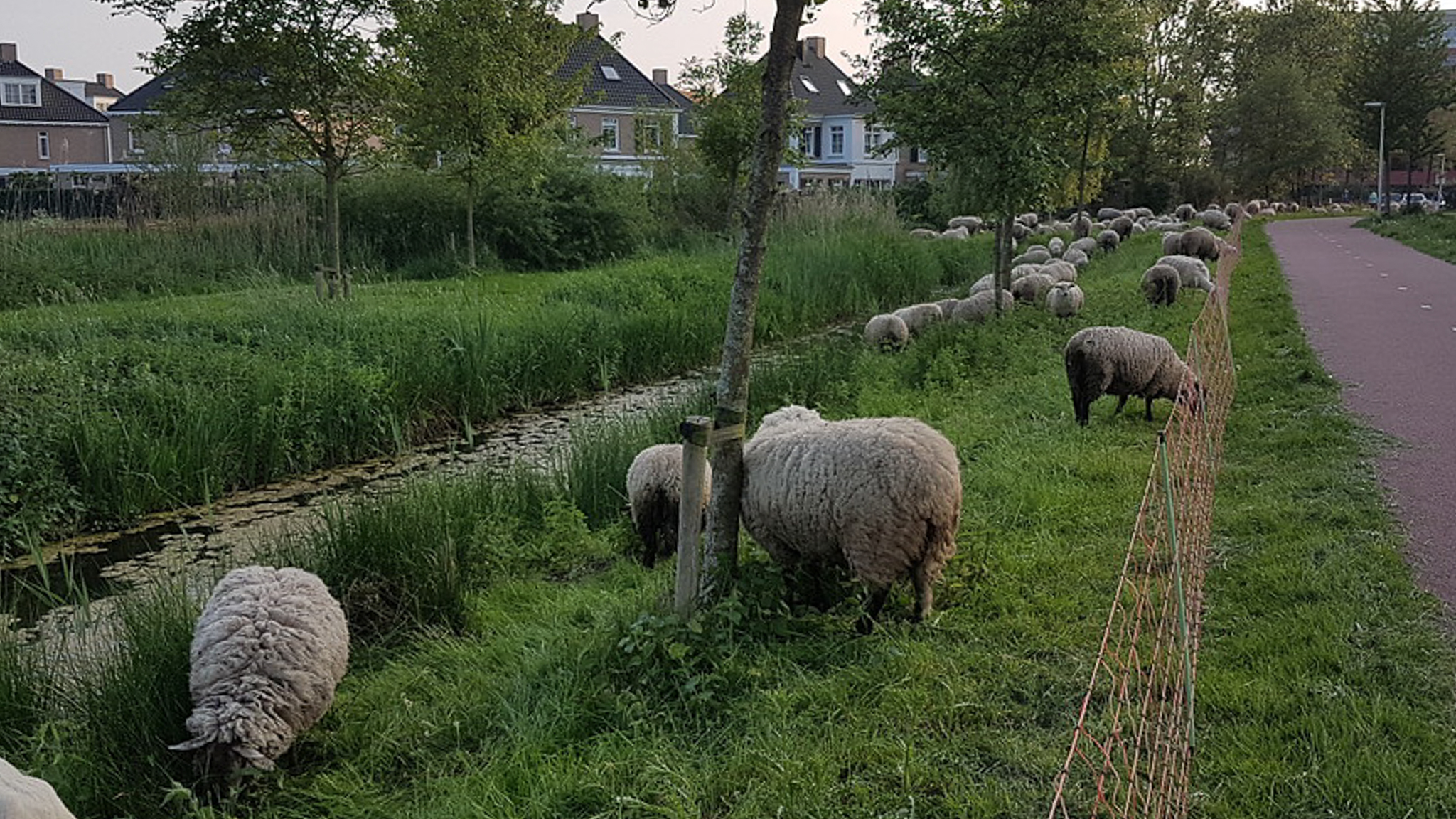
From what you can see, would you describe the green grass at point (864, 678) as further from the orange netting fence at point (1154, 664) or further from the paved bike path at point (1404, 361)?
the paved bike path at point (1404, 361)

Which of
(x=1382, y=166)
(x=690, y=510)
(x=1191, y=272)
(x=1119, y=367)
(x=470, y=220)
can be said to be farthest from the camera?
(x=1382, y=166)

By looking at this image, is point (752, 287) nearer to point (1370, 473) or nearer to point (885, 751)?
point (885, 751)

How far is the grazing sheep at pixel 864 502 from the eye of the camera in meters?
5.20

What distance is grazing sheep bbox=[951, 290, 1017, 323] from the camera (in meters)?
16.6

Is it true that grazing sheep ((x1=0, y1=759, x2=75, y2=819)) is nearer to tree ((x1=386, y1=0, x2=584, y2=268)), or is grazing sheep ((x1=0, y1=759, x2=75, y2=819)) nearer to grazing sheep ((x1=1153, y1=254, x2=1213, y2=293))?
tree ((x1=386, y1=0, x2=584, y2=268))

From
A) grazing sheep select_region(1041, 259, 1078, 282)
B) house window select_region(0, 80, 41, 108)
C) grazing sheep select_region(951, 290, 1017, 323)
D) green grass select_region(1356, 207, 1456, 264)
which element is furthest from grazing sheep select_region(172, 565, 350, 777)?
house window select_region(0, 80, 41, 108)

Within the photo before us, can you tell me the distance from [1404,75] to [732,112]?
1210 inches

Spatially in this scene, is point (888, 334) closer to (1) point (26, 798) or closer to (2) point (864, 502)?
(2) point (864, 502)

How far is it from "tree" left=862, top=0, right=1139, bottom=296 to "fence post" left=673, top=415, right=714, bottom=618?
35.4ft

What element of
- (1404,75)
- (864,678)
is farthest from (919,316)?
(1404,75)

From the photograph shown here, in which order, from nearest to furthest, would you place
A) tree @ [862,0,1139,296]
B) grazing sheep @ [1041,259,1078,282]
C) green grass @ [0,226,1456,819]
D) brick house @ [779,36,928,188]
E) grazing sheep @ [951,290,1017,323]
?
green grass @ [0,226,1456,819] → tree @ [862,0,1139,296] → grazing sheep @ [951,290,1017,323] → grazing sheep @ [1041,259,1078,282] → brick house @ [779,36,928,188]

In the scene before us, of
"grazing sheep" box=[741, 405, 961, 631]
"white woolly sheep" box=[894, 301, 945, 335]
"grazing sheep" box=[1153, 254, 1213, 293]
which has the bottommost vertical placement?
"grazing sheep" box=[741, 405, 961, 631]

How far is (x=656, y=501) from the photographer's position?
711 cm

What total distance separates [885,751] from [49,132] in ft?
190
